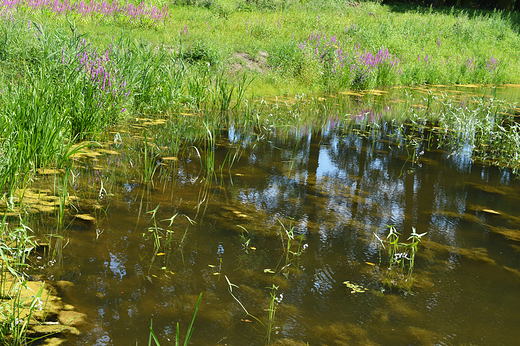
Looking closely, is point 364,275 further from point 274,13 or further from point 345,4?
point 345,4

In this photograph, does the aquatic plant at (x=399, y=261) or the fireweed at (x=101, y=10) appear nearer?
the aquatic plant at (x=399, y=261)

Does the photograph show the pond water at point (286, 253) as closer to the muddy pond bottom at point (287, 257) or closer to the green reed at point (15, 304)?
the muddy pond bottom at point (287, 257)

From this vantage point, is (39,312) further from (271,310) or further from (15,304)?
(271,310)

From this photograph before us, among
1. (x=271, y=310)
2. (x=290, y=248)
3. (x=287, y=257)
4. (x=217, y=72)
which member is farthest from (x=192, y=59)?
(x=271, y=310)

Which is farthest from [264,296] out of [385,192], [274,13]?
[274,13]

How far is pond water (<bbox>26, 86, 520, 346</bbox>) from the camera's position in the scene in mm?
2350

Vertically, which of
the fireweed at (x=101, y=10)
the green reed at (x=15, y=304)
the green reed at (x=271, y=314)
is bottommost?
the green reed at (x=271, y=314)

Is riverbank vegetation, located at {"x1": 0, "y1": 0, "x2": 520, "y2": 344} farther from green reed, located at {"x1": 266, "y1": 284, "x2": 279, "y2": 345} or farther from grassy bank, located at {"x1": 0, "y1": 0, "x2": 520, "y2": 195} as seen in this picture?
green reed, located at {"x1": 266, "y1": 284, "x2": 279, "y2": 345}

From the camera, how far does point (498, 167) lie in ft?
19.0

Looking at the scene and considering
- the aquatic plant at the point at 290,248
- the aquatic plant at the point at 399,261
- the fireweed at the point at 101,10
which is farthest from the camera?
the fireweed at the point at 101,10

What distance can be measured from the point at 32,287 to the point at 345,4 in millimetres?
20075

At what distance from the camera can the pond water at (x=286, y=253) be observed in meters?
2.35

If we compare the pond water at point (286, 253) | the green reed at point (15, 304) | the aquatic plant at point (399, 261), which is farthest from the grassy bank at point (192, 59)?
the aquatic plant at point (399, 261)

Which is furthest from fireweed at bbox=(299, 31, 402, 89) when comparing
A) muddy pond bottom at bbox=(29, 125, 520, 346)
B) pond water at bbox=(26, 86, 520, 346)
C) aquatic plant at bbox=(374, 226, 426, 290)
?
aquatic plant at bbox=(374, 226, 426, 290)
